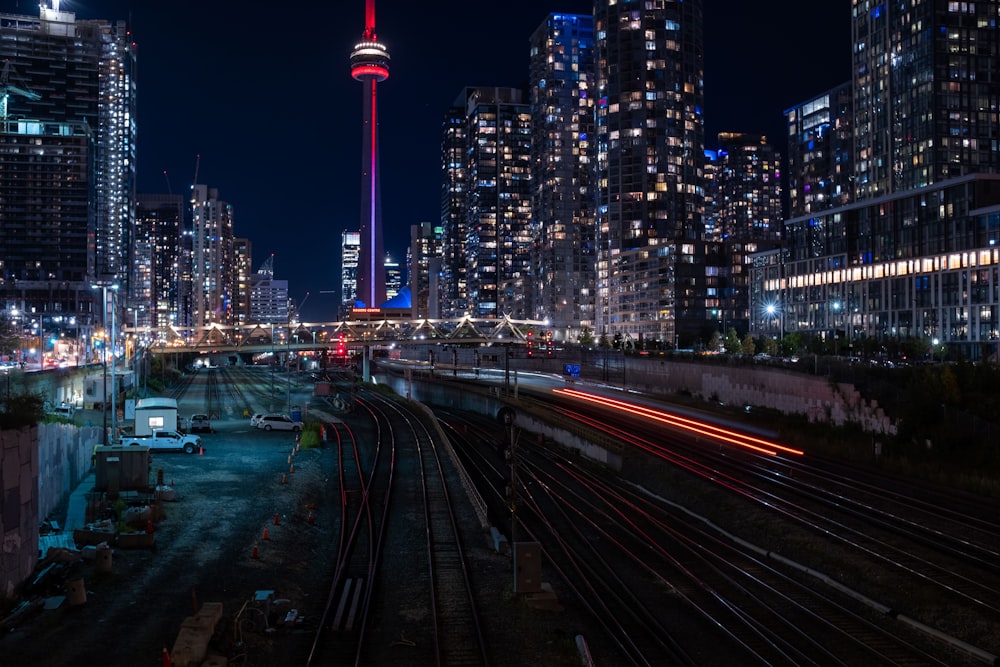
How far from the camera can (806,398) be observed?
54531mm

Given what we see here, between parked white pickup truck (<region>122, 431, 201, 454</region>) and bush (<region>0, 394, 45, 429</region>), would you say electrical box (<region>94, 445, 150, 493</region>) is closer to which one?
bush (<region>0, 394, 45, 429</region>)

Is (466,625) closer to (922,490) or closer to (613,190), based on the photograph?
(922,490)

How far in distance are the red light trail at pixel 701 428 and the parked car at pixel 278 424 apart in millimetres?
25139

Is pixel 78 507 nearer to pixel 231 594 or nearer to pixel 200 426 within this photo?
pixel 231 594

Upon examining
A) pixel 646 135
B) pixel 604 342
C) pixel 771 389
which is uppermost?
pixel 646 135

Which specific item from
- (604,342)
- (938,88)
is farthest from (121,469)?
(938,88)

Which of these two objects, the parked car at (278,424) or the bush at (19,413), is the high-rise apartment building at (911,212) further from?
the bush at (19,413)

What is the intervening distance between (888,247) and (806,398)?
70.0 meters

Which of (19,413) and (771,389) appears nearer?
(19,413)

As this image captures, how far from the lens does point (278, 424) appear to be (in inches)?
2429

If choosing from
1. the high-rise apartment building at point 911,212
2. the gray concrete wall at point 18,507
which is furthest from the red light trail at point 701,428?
the gray concrete wall at point 18,507

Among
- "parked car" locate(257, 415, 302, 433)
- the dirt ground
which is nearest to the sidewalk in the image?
the dirt ground

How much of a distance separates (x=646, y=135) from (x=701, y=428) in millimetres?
137928

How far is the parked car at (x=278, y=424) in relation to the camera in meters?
61.7
